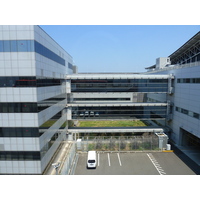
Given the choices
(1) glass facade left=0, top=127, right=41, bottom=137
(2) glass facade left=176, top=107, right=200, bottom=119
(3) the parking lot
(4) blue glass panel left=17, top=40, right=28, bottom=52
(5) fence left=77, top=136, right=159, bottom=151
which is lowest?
(3) the parking lot

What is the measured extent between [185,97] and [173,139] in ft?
14.8

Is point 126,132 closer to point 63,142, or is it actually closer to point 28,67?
point 63,142

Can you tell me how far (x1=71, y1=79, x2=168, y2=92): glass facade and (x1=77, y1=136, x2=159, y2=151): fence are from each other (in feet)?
14.8

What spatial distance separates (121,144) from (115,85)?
5314 mm

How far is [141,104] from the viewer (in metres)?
15.5

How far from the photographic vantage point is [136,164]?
11680 millimetres

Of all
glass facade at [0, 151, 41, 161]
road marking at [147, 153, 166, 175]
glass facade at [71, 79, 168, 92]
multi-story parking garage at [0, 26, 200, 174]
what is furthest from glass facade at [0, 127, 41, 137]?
road marking at [147, 153, 166, 175]

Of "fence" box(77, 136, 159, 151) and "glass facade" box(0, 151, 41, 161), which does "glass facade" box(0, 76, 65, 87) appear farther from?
"fence" box(77, 136, 159, 151)

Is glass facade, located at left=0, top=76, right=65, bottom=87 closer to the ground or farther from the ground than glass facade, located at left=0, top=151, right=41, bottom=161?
farther from the ground

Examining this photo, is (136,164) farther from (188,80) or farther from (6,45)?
(6,45)

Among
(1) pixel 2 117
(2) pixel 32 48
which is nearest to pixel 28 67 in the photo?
(2) pixel 32 48

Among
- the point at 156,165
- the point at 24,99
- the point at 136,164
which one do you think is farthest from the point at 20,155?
the point at 156,165

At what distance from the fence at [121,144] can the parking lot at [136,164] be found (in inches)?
21.7

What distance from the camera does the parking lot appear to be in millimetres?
10641
